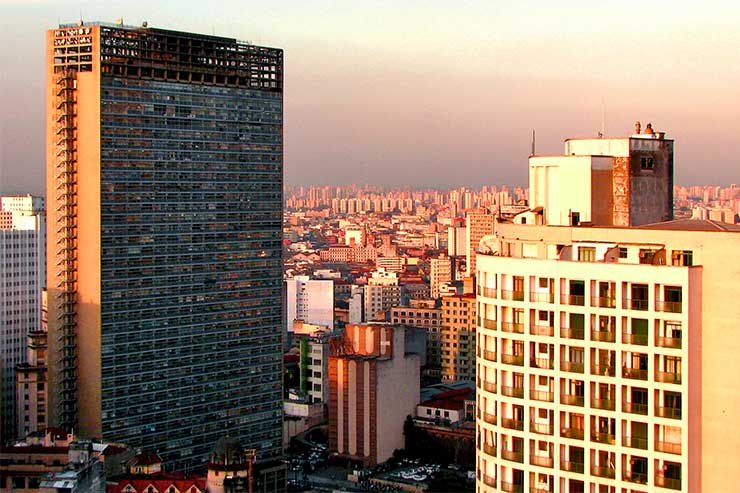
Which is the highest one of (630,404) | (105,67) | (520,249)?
(105,67)

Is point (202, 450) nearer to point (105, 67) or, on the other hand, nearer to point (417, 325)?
point (105, 67)

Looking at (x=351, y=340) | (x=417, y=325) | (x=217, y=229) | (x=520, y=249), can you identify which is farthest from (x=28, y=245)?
(x=520, y=249)

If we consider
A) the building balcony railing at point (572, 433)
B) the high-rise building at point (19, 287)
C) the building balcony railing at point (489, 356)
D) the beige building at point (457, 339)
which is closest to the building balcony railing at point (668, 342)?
the building balcony railing at point (572, 433)

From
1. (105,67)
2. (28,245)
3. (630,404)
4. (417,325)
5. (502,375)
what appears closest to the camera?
(630,404)

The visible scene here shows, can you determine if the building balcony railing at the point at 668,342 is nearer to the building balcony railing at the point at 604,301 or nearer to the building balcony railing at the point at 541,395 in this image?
the building balcony railing at the point at 604,301

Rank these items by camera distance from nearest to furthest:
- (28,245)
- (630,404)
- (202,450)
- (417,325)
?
1. (630,404)
2. (202,450)
3. (28,245)
4. (417,325)

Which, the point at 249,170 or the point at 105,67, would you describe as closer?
the point at 105,67
